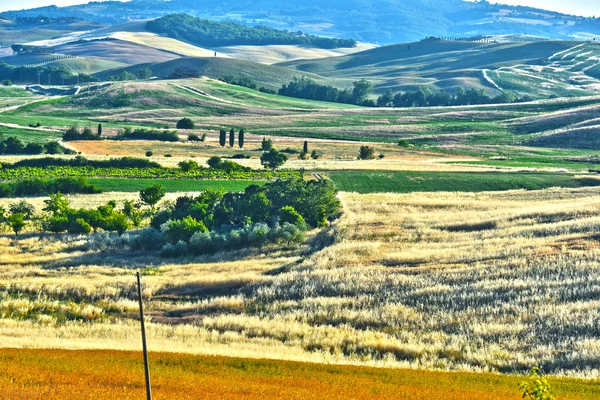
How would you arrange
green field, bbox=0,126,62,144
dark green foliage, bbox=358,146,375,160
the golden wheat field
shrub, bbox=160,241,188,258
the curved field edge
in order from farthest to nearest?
green field, bbox=0,126,62,144, dark green foliage, bbox=358,146,375,160, shrub, bbox=160,241,188,258, the golden wheat field, the curved field edge

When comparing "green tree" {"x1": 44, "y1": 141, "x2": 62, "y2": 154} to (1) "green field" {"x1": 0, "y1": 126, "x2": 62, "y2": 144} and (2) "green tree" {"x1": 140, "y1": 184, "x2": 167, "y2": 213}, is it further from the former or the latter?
(2) "green tree" {"x1": 140, "y1": 184, "x2": 167, "y2": 213}

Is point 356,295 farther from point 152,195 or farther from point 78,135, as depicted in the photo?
point 78,135

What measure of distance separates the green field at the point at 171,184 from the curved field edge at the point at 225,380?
53230 millimetres

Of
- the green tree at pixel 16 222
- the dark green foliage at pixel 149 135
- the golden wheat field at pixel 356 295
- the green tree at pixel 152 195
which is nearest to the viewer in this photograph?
the golden wheat field at pixel 356 295

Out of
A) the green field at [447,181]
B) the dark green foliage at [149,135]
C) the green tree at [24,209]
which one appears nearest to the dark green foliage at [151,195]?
the green tree at [24,209]

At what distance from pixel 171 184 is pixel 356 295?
156 feet

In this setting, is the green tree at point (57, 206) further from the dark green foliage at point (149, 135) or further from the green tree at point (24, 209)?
the dark green foliage at point (149, 135)

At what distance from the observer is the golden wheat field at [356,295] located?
34.1 m

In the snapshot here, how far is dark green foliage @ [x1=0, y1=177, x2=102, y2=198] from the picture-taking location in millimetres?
82875

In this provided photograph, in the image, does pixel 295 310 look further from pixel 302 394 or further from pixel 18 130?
pixel 18 130

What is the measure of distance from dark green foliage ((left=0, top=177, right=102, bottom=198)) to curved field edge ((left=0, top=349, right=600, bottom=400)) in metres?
54.8

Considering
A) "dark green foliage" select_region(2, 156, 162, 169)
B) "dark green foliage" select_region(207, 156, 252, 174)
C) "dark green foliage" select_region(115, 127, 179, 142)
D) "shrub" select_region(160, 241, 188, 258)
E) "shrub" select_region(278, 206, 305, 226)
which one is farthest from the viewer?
"dark green foliage" select_region(115, 127, 179, 142)

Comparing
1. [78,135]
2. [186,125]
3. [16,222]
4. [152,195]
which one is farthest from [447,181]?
[186,125]

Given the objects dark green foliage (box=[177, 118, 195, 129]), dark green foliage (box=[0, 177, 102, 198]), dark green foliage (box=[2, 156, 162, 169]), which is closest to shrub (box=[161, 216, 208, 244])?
dark green foliage (box=[0, 177, 102, 198])
